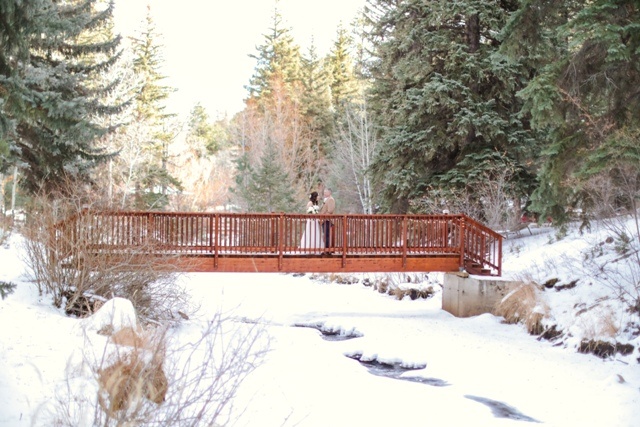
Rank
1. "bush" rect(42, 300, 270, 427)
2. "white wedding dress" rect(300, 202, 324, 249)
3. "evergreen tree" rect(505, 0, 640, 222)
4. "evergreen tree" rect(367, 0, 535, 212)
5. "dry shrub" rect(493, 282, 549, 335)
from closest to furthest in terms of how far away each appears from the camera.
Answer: "bush" rect(42, 300, 270, 427), "evergreen tree" rect(505, 0, 640, 222), "dry shrub" rect(493, 282, 549, 335), "white wedding dress" rect(300, 202, 324, 249), "evergreen tree" rect(367, 0, 535, 212)

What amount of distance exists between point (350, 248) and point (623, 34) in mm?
6772

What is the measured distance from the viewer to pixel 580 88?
11.8m

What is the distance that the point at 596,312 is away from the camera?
1079 centimetres

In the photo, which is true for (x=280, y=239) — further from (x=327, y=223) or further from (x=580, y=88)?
(x=580, y=88)

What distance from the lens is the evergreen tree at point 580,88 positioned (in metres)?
10.5

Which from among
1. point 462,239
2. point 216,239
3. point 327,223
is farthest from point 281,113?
point 216,239

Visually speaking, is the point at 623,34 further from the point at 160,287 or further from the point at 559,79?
the point at 160,287

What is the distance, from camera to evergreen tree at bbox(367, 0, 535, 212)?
17.5 meters

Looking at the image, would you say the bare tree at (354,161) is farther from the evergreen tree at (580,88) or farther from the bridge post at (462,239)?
the evergreen tree at (580,88)

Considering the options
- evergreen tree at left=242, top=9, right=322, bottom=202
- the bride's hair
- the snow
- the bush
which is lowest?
the snow

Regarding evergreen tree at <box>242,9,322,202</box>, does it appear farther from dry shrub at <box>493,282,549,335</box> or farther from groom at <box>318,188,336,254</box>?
dry shrub at <box>493,282,549,335</box>

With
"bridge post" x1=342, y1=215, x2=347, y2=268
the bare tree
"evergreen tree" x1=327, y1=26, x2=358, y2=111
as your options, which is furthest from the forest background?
"evergreen tree" x1=327, y1=26, x2=358, y2=111

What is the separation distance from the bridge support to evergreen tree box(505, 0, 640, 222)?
81.5 inches

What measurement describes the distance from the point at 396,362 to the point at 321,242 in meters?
4.35
